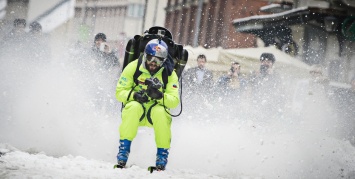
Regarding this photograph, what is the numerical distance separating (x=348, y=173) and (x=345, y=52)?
693 inches

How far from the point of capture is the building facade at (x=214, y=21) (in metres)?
37.1

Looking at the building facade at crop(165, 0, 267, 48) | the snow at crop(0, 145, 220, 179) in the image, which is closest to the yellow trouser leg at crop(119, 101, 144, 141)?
the snow at crop(0, 145, 220, 179)

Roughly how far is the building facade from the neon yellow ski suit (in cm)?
2635

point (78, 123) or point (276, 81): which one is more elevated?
point (276, 81)

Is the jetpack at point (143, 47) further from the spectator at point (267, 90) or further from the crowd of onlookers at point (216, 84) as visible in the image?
the spectator at point (267, 90)

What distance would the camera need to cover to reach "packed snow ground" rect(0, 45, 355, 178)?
829 centimetres

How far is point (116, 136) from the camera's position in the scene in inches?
367

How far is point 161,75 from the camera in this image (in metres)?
7.05

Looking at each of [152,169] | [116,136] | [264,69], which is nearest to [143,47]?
[152,169]

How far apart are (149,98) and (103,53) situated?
5.19 meters

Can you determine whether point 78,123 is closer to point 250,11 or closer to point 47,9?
point 250,11

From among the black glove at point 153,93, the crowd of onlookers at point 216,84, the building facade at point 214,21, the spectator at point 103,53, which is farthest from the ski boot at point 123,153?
the building facade at point 214,21

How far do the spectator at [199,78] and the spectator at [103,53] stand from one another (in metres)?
1.58

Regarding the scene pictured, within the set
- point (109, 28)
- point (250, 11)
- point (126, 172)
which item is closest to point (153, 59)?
point (126, 172)
